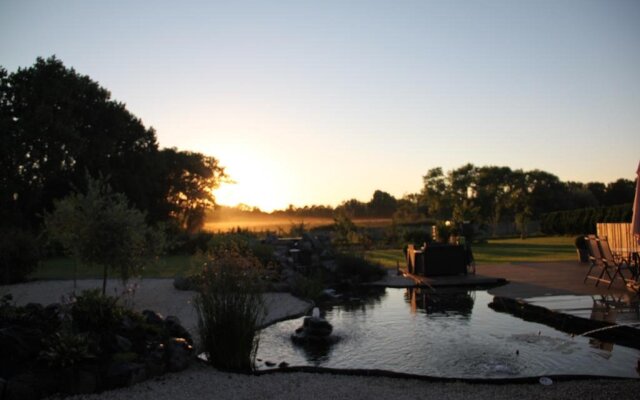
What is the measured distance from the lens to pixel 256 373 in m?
5.12

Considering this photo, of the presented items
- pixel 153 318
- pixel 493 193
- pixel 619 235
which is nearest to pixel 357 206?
pixel 493 193

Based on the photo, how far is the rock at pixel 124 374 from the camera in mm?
4613

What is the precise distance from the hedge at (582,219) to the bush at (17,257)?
24.6 m

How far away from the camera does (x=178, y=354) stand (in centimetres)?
523

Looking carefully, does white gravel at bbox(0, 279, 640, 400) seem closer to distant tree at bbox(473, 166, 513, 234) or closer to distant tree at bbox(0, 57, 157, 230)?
distant tree at bbox(0, 57, 157, 230)

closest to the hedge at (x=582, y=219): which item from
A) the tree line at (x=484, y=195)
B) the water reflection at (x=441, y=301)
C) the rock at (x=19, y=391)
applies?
the tree line at (x=484, y=195)

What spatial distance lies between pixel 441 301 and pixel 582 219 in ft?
80.5

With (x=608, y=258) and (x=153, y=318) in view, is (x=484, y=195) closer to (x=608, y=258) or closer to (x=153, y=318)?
(x=608, y=258)

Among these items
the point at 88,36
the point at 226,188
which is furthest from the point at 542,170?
the point at 88,36

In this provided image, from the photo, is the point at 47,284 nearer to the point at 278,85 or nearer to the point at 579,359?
the point at 278,85

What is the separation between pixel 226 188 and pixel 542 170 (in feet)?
108

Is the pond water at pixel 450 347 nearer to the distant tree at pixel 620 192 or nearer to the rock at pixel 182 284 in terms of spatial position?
the rock at pixel 182 284

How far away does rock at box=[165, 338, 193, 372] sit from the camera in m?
5.13

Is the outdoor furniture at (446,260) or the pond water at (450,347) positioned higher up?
the outdoor furniture at (446,260)
